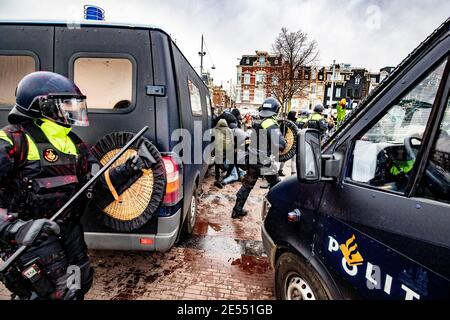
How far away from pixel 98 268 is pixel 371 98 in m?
3.27

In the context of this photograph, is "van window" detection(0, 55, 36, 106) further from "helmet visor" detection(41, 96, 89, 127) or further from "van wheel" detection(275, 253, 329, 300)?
"van wheel" detection(275, 253, 329, 300)

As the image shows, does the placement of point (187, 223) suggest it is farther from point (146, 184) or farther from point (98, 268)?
point (146, 184)

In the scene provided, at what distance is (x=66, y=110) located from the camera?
177cm

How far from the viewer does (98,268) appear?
9.62 feet

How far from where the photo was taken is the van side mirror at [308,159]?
153 cm

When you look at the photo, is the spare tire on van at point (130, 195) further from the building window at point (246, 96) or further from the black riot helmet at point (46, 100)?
the building window at point (246, 96)

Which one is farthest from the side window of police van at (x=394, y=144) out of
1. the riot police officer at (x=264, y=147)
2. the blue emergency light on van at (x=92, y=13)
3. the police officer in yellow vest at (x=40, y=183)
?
the blue emergency light on van at (x=92, y=13)

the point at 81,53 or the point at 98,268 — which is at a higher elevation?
the point at 81,53

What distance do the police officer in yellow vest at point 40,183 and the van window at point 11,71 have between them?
86 cm

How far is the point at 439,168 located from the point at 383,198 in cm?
28

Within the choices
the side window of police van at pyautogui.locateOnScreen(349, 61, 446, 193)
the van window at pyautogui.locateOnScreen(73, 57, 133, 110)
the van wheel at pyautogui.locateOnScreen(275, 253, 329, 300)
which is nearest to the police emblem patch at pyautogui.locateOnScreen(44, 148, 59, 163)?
the van window at pyautogui.locateOnScreen(73, 57, 133, 110)
